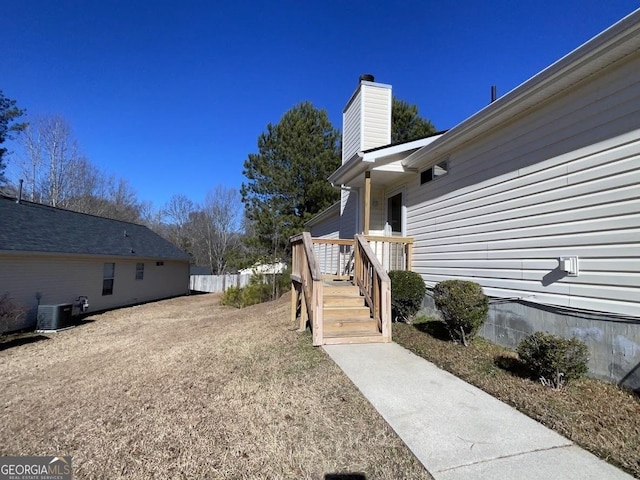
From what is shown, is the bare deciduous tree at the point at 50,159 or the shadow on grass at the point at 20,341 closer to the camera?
the shadow on grass at the point at 20,341

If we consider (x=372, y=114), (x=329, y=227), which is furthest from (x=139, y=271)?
(x=372, y=114)

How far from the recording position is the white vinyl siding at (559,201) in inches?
134

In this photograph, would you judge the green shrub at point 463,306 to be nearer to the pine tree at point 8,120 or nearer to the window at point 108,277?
the window at point 108,277

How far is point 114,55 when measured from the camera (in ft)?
38.0

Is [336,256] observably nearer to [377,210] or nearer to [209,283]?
[377,210]

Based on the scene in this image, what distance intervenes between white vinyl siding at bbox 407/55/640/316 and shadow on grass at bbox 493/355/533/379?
894mm

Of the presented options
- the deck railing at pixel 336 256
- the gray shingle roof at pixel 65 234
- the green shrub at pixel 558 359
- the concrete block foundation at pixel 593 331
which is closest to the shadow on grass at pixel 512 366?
the green shrub at pixel 558 359

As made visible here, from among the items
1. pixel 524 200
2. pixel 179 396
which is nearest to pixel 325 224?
pixel 524 200

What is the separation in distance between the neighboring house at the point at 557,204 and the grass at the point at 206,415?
2.78 metres

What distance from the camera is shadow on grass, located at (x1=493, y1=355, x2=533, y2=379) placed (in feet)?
12.1

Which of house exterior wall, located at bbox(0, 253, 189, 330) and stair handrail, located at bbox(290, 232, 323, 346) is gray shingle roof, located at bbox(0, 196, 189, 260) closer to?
house exterior wall, located at bbox(0, 253, 189, 330)

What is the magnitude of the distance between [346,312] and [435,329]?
1.62 metres

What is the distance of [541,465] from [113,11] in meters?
13.4

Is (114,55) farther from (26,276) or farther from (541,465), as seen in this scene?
(541,465)
